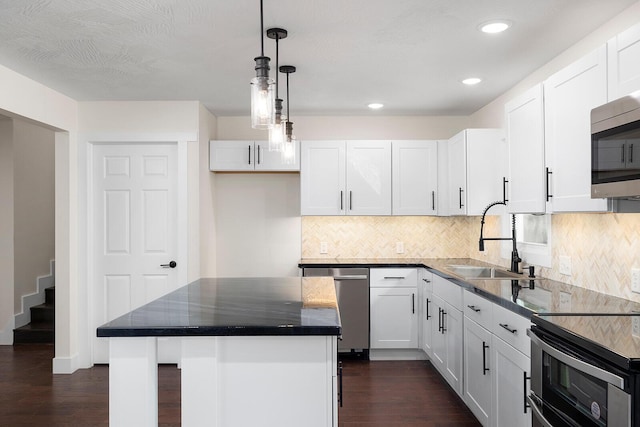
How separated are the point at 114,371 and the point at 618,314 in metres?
2.11

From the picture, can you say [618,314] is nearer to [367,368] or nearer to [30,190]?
[367,368]

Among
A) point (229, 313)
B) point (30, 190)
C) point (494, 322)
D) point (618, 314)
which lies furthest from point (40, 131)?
point (618, 314)

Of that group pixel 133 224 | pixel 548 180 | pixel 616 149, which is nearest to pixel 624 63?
pixel 616 149

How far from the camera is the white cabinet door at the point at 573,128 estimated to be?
2371 millimetres

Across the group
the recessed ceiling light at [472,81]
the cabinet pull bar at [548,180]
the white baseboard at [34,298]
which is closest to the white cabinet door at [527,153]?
the cabinet pull bar at [548,180]

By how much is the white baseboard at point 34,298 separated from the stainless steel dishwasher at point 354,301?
135 inches

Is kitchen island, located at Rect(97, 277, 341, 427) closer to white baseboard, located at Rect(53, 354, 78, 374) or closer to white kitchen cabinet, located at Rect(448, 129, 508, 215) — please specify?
white kitchen cabinet, located at Rect(448, 129, 508, 215)

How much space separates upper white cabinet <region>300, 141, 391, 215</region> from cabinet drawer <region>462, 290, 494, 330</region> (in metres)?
1.78

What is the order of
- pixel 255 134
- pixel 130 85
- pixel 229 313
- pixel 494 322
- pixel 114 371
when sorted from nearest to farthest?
pixel 114 371 < pixel 229 313 < pixel 494 322 < pixel 130 85 < pixel 255 134

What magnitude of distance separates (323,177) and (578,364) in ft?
11.4

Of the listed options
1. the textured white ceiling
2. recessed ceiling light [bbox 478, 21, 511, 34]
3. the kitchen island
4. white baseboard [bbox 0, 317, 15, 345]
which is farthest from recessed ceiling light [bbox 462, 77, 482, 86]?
white baseboard [bbox 0, 317, 15, 345]

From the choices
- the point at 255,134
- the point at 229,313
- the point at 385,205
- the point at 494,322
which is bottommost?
the point at 494,322

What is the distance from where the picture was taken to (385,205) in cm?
501

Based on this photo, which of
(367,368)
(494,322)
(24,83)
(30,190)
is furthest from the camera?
(30,190)
